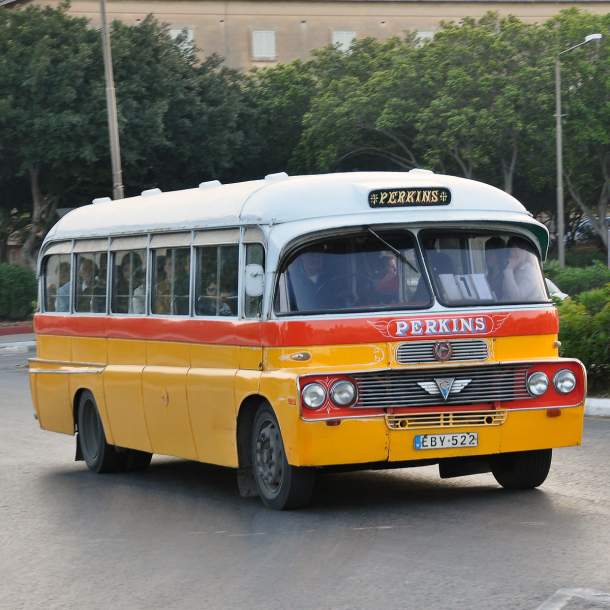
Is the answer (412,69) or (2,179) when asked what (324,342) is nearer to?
(2,179)

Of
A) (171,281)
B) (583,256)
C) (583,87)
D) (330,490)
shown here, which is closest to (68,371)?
(171,281)

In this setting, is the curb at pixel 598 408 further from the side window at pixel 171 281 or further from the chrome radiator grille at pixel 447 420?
the chrome radiator grille at pixel 447 420

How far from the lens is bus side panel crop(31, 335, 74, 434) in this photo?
15562 mm

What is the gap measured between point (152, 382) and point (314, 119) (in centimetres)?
5423

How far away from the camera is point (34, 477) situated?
14734 mm

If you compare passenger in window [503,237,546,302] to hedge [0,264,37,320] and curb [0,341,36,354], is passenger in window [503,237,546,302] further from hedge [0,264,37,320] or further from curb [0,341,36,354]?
hedge [0,264,37,320]

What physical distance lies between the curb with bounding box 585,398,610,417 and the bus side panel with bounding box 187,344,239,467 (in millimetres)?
6741

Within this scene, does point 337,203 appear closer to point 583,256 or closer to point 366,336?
point 366,336

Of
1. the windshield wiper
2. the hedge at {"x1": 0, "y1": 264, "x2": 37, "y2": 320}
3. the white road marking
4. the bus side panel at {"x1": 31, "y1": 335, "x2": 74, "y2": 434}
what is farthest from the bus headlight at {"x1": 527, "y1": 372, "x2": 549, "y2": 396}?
the hedge at {"x1": 0, "y1": 264, "x2": 37, "y2": 320}

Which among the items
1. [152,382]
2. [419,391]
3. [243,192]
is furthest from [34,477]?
[419,391]

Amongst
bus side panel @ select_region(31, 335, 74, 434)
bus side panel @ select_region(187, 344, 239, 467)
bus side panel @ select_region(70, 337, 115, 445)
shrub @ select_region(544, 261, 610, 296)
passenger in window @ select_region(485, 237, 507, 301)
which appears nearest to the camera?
passenger in window @ select_region(485, 237, 507, 301)

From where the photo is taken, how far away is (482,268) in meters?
11.6

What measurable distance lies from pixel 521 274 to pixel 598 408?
6.68 metres

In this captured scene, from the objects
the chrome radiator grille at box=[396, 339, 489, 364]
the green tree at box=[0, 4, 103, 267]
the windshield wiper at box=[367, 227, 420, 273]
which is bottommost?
the chrome radiator grille at box=[396, 339, 489, 364]
